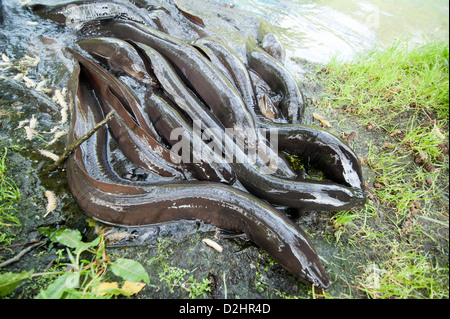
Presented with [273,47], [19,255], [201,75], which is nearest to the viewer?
[19,255]

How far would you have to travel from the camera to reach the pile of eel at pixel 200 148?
2475 mm

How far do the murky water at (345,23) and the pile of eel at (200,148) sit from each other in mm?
2111

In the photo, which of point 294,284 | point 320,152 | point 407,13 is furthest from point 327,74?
point 407,13

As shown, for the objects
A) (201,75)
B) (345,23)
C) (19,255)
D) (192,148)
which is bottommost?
(19,255)

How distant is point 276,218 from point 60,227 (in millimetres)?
2036

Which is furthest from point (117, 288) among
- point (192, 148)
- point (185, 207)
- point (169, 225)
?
point (192, 148)

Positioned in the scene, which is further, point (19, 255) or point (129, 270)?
point (19, 255)

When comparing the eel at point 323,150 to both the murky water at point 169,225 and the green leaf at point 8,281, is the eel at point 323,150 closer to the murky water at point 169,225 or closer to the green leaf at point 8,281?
the murky water at point 169,225

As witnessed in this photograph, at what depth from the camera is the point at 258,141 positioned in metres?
3.06

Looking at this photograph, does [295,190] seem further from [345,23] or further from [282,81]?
[345,23]

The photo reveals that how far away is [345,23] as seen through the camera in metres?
6.69

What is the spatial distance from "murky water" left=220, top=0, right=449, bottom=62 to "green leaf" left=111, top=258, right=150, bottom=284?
4754mm

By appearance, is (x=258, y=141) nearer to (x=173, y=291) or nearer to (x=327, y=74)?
(x=173, y=291)

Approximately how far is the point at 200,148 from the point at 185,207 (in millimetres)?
626
